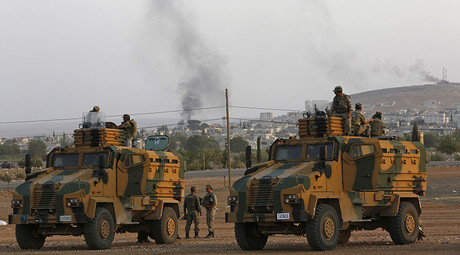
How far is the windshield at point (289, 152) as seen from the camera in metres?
22.6

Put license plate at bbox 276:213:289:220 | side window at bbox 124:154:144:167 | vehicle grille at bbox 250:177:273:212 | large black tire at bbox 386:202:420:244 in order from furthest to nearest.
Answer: side window at bbox 124:154:144:167
large black tire at bbox 386:202:420:244
vehicle grille at bbox 250:177:273:212
license plate at bbox 276:213:289:220

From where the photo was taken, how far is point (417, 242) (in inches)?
930

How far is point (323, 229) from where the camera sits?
20.7m

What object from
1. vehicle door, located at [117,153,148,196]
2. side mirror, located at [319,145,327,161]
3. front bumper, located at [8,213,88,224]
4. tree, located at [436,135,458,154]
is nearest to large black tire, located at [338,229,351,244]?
side mirror, located at [319,145,327,161]

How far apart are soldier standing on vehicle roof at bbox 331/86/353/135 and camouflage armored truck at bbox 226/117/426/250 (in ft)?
2.06

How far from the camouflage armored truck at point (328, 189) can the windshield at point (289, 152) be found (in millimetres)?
20

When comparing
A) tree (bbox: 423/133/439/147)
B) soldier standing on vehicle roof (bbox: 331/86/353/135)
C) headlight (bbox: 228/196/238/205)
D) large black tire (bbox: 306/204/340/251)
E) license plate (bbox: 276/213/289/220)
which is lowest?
large black tire (bbox: 306/204/340/251)

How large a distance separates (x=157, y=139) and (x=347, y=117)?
21.0ft

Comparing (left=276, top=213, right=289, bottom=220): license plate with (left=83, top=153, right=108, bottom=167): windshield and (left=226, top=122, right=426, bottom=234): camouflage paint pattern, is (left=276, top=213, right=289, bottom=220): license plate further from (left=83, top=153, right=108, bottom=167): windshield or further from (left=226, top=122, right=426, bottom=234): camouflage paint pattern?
(left=83, top=153, right=108, bottom=167): windshield

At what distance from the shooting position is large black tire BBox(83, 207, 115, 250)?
75.3ft

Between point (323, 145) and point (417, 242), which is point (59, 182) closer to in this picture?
point (323, 145)

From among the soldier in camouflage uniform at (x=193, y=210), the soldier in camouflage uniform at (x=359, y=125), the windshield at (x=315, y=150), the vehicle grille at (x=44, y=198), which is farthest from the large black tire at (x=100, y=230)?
the soldier in camouflage uniform at (x=359, y=125)

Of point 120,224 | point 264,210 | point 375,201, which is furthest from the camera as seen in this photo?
point 120,224

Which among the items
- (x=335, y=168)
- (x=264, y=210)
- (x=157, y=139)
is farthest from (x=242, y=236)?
(x=157, y=139)
